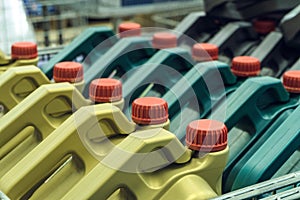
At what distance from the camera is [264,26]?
4.17 ft

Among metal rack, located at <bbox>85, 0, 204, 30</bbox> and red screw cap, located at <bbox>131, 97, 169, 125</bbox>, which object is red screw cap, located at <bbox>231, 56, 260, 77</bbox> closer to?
red screw cap, located at <bbox>131, 97, 169, 125</bbox>

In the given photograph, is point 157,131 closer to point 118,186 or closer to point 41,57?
point 118,186

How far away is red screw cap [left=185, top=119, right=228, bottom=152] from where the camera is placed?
27.0 inches

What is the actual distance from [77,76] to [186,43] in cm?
42

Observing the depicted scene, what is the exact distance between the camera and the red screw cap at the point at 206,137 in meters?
0.68

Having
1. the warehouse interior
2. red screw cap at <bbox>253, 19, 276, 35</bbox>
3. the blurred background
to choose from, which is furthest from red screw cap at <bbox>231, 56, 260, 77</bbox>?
the blurred background

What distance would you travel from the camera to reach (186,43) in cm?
131

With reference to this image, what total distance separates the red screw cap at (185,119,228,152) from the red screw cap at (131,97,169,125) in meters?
0.05

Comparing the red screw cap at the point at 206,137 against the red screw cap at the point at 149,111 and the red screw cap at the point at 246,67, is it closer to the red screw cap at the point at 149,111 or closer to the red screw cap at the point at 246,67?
the red screw cap at the point at 149,111

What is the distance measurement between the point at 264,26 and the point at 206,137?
0.65 meters

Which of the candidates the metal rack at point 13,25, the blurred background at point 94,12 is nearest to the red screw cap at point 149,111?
the metal rack at point 13,25

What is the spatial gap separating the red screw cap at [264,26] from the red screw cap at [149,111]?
23.7 inches

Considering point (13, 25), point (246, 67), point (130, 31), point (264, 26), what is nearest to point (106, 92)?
point (246, 67)

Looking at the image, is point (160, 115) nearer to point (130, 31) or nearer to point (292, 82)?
point (292, 82)
